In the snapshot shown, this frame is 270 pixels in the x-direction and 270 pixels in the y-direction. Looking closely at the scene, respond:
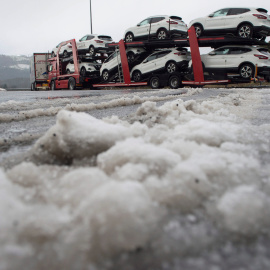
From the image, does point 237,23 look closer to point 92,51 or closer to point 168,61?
point 168,61

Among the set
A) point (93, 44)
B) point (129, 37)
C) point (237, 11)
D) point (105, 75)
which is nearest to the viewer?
point (237, 11)

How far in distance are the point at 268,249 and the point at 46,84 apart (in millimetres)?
23019

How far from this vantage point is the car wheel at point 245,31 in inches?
482

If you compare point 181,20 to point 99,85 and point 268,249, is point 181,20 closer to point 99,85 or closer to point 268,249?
point 99,85

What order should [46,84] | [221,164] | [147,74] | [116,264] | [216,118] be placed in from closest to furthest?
Answer: 1. [116,264]
2. [221,164]
3. [216,118]
4. [147,74]
5. [46,84]

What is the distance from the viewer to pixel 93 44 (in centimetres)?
1823

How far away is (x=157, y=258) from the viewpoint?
1.98ft

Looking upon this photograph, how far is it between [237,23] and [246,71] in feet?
7.24

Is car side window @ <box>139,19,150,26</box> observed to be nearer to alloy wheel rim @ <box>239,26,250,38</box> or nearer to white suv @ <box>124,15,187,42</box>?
white suv @ <box>124,15,187,42</box>

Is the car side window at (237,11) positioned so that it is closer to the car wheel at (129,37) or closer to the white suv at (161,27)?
the white suv at (161,27)

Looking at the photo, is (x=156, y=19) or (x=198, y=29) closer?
(x=198, y=29)

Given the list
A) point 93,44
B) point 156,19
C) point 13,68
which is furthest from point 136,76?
point 13,68

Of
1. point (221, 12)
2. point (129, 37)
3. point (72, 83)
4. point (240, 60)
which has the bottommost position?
point (72, 83)

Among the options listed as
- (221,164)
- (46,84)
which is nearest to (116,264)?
(221,164)
